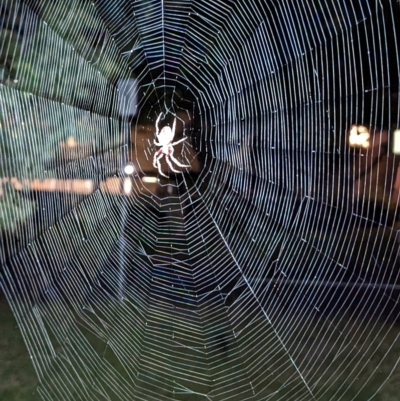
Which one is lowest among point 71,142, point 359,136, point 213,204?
point 213,204

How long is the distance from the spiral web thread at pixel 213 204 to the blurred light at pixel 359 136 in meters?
0.02

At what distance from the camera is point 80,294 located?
139cm

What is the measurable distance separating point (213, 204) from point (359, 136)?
0.58m

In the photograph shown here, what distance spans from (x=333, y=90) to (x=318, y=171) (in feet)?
0.77

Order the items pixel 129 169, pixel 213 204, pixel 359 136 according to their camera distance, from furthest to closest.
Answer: pixel 213 204
pixel 129 169
pixel 359 136

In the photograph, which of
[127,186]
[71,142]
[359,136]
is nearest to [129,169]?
[127,186]

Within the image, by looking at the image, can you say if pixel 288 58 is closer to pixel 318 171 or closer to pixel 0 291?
pixel 318 171

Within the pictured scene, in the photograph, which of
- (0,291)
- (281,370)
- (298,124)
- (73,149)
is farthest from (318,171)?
(0,291)

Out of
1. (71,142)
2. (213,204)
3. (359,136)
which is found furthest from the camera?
(213,204)

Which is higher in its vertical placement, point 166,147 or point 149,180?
point 166,147

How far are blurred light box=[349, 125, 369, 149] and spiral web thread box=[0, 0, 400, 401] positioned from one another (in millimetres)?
17

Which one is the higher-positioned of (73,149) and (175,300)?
(73,149)

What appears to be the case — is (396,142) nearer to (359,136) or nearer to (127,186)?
(359,136)

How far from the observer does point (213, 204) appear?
5.68 ft
